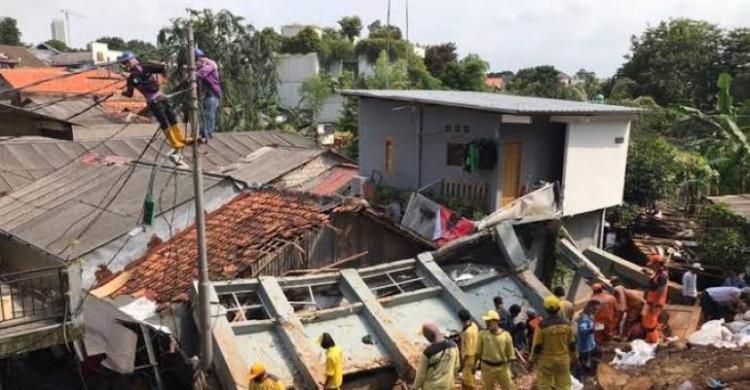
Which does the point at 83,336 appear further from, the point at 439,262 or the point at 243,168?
the point at 243,168

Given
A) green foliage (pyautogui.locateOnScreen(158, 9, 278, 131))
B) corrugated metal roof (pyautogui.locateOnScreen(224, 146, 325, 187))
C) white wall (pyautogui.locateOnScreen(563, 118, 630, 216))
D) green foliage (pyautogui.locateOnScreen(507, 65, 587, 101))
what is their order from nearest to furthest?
white wall (pyautogui.locateOnScreen(563, 118, 630, 216)) < corrugated metal roof (pyautogui.locateOnScreen(224, 146, 325, 187)) < green foliage (pyautogui.locateOnScreen(158, 9, 278, 131)) < green foliage (pyautogui.locateOnScreen(507, 65, 587, 101))

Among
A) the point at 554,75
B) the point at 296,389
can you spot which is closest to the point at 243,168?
the point at 296,389

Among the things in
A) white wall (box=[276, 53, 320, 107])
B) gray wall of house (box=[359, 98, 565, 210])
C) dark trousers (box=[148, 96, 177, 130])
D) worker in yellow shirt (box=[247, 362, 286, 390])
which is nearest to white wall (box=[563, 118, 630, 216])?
gray wall of house (box=[359, 98, 565, 210])

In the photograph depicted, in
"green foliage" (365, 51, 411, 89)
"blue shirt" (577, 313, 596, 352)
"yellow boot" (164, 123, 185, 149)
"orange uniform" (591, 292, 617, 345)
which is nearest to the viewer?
"yellow boot" (164, 123, 185, 149)

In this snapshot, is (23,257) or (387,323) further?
(23,257)

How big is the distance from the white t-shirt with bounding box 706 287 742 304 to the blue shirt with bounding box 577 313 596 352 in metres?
3.69

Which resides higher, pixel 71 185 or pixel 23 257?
pixel 71 185

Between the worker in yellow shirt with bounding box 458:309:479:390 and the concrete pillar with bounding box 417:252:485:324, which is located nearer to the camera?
the worker in yellow shirt with bounding box 458:309:479:390

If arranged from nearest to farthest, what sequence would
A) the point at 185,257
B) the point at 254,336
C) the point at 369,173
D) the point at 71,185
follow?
the point at 254,336
the point at 185,257
the point at 71,185
the point at 369,173

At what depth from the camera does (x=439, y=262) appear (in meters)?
12.4

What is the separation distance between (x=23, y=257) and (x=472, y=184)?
10395mm

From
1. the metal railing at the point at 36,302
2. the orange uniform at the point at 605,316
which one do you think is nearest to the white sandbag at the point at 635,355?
the orange uniform at the point at 605,316

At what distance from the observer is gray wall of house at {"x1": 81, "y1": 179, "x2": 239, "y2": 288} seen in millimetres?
11008

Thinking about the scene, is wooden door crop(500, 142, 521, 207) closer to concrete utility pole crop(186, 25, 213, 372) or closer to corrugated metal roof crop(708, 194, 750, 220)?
corrugated metal roof crop(708, 194, 750, 220)
